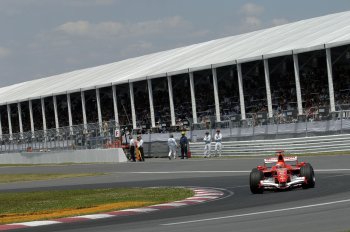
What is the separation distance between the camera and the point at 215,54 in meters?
48.5

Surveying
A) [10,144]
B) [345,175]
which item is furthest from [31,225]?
[10,144]

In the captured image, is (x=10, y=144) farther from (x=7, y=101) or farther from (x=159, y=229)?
(x=159, y=229)

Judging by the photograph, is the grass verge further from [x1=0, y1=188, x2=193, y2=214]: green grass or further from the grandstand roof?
the grandstand roof

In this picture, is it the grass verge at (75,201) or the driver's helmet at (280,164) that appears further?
the driver's helmet at (280,164)

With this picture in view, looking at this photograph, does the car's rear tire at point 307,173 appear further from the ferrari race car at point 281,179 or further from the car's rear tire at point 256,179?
the car's rear tire at point 256,179

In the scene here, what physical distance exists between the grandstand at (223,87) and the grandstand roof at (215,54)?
0.33ft

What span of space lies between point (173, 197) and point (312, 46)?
2057 cm

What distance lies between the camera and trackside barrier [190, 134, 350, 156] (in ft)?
115

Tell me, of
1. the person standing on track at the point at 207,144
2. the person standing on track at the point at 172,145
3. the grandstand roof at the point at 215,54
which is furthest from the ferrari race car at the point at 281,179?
the person standing on track at the point at 172,145

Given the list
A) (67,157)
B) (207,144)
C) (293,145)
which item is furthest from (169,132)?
(293,145)

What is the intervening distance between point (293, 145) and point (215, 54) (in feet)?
42.5

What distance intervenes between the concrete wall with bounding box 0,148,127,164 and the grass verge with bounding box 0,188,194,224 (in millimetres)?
21145

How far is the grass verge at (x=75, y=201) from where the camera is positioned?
17281 mm

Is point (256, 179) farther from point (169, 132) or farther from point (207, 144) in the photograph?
point (169, 132)
